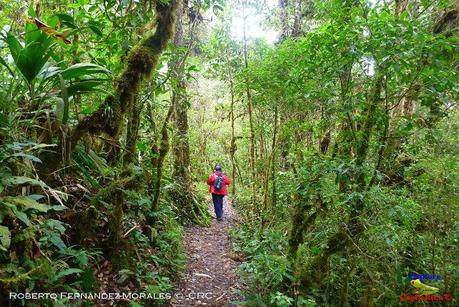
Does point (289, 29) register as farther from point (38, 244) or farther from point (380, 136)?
point (38, 244)

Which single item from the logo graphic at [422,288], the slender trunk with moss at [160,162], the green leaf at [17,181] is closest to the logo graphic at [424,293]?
the logo graphic at [422,288]

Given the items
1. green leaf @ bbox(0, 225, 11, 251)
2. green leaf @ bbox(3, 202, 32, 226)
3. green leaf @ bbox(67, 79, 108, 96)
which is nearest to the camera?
green leaf @ bbox(0, 225, 11, 251)

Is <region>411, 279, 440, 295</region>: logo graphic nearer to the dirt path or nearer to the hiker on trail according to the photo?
the dirt path

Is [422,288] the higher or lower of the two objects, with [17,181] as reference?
lower

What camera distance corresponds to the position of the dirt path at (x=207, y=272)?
4.10 metres

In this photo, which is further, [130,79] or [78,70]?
[130,79]

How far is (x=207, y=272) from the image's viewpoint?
5.06 m

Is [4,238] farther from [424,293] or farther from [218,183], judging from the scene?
[218,183]

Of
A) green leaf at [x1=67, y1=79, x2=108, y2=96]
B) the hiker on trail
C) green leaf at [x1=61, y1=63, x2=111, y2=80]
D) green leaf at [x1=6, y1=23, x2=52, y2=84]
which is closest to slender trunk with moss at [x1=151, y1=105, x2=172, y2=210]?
green leaf at [x1=67, y1=79, x2=108, y2=96]

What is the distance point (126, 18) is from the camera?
160 inches

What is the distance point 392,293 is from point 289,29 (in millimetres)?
8553

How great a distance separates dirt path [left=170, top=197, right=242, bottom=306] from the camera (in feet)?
13.4

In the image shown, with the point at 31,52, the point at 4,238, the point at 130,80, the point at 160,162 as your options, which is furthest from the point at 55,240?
the point at 160,162

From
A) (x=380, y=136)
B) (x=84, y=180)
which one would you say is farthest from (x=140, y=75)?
(x=380, y=136)
